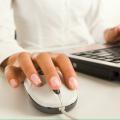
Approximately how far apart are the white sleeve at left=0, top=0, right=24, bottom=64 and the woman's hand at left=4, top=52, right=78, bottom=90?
0.46 ft

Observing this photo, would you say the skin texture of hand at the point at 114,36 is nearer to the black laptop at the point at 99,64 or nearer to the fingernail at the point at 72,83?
the black laptop at the point at 99,64

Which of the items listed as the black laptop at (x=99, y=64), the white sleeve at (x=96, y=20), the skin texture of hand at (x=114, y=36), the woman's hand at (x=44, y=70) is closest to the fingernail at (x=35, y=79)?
the woman's hand at (x=44, y=70)

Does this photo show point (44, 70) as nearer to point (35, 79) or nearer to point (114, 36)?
point (35, 79)

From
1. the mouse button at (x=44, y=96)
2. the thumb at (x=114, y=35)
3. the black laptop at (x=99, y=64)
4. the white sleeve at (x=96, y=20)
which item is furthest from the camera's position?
the white sleeve at (x=96, y=20)

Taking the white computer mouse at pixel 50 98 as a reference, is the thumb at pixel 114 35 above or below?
below

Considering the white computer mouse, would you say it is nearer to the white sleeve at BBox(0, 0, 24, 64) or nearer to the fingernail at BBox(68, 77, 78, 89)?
the fingernail at BBox(68, 77, 78, 89)

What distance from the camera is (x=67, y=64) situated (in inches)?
18.0

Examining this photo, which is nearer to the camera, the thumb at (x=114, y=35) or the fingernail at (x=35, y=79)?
the fingernail at (x=35, y=79)

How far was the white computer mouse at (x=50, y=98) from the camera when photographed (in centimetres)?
37

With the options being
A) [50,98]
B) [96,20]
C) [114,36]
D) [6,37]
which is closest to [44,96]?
[50,98]

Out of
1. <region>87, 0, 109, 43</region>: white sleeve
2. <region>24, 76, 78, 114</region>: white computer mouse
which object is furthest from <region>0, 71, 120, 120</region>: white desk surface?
<region>87, 0, 109, 43</region>: white sleeve

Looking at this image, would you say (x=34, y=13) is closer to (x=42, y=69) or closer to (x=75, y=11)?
(x=75, y=11)

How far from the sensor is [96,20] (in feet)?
4.66

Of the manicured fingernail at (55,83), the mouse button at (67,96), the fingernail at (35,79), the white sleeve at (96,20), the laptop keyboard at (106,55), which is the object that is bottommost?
the white sleeve at (96,20)
